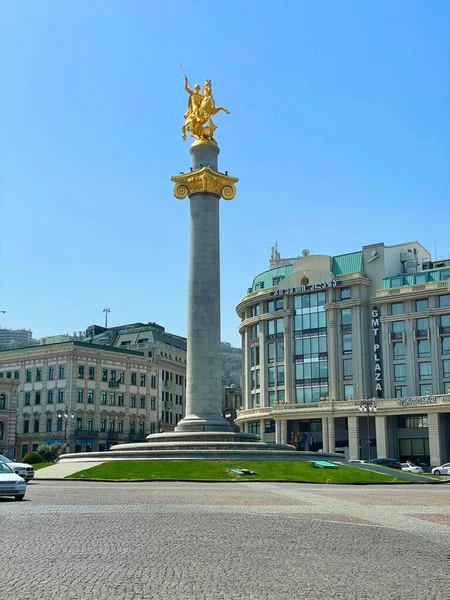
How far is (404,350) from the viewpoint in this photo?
9750cm

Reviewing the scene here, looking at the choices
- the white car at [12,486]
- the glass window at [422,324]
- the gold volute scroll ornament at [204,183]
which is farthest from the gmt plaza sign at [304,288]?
the white car at [12,486]

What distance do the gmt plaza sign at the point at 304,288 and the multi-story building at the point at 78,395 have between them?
921 inches

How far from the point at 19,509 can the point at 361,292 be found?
8331 cm

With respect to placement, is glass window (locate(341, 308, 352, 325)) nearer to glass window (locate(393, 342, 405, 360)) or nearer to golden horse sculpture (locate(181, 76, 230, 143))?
glass window (locate(393, 342, 405, 360))

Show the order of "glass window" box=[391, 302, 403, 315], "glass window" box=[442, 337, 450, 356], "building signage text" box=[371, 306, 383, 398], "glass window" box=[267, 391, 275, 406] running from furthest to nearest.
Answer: "glass window" box=[267, 391, 275, 406], "glass window" box=[391, 302, 403, 315], "building signage text" box=[371, 306, 383, 398], "glass window" box=[442, 337, 450, 356]

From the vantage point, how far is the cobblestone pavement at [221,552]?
411 inches

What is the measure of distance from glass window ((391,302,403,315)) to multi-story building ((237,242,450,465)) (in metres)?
0.13

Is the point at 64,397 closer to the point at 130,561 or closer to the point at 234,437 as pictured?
the point at 234,437

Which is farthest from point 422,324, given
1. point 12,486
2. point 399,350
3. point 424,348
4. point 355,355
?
point 12,486

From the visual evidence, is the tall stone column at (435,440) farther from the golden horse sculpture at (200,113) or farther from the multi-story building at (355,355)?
the golden horse sculpture at (200,113)

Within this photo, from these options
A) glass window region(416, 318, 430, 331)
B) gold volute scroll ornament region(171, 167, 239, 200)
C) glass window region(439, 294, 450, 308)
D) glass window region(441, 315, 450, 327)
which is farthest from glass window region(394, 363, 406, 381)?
gold volute scroll ornament region(171, 167, 239, 200)

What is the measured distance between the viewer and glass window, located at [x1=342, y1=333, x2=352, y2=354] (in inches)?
3996

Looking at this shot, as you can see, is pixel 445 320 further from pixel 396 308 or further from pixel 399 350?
pixel 399 350

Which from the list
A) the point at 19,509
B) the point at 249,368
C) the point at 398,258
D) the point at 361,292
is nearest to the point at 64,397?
the point at 249,368
